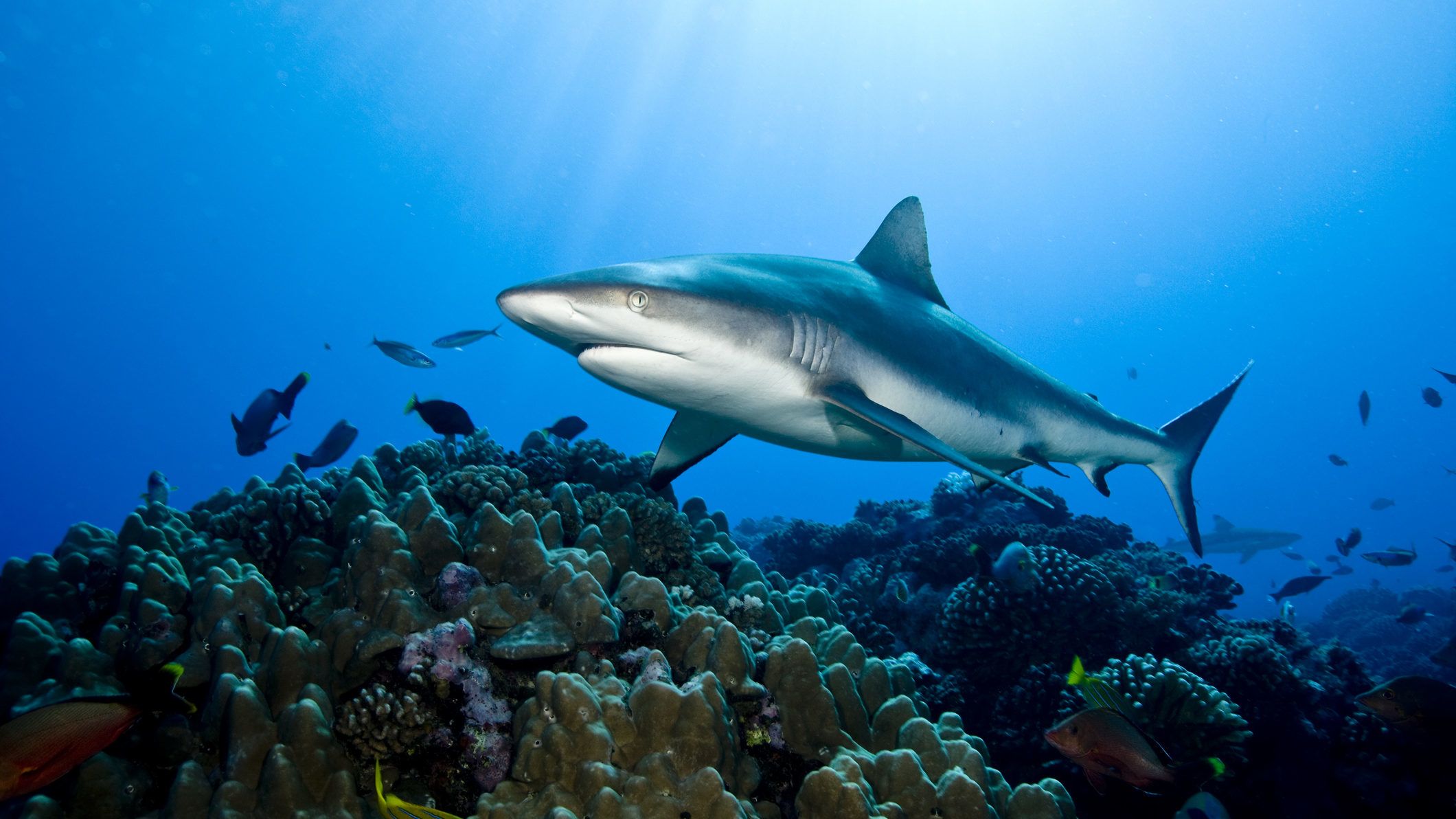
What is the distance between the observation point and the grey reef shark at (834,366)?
3.52m

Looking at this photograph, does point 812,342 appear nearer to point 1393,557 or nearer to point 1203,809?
point 1203,809

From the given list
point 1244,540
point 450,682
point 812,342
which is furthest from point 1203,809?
point 1244,540

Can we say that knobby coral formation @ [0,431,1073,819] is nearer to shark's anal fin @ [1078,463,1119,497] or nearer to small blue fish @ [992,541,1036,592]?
small blue fish @ [992,541,1036,592]

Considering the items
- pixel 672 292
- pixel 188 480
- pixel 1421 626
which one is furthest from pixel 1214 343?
pixel 188 480

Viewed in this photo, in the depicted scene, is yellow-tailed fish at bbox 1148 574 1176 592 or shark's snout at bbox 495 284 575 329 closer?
shark's snout at bbox 495 284 575 329

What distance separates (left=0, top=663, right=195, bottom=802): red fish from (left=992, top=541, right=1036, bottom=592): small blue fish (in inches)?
277

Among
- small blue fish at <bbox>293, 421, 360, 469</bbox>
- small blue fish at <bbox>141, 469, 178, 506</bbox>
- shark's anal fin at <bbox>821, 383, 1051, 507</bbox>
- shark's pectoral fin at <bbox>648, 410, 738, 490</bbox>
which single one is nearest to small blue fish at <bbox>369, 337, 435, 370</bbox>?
small blue fish at <bbox>293, 421, 360, 469</bbox>

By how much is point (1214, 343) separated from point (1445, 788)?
624 ft

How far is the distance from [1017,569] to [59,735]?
24.3ft

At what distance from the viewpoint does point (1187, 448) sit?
7.04m

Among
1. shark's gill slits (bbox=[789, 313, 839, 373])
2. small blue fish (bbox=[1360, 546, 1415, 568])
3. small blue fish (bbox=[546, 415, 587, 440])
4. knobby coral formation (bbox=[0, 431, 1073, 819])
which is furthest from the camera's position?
small blue fish (bbox=[1360, 546, 1415, 568])

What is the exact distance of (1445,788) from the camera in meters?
5.55

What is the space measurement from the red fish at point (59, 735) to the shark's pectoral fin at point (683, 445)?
3393 mm

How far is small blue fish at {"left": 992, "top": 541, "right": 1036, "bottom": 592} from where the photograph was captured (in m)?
6.91
